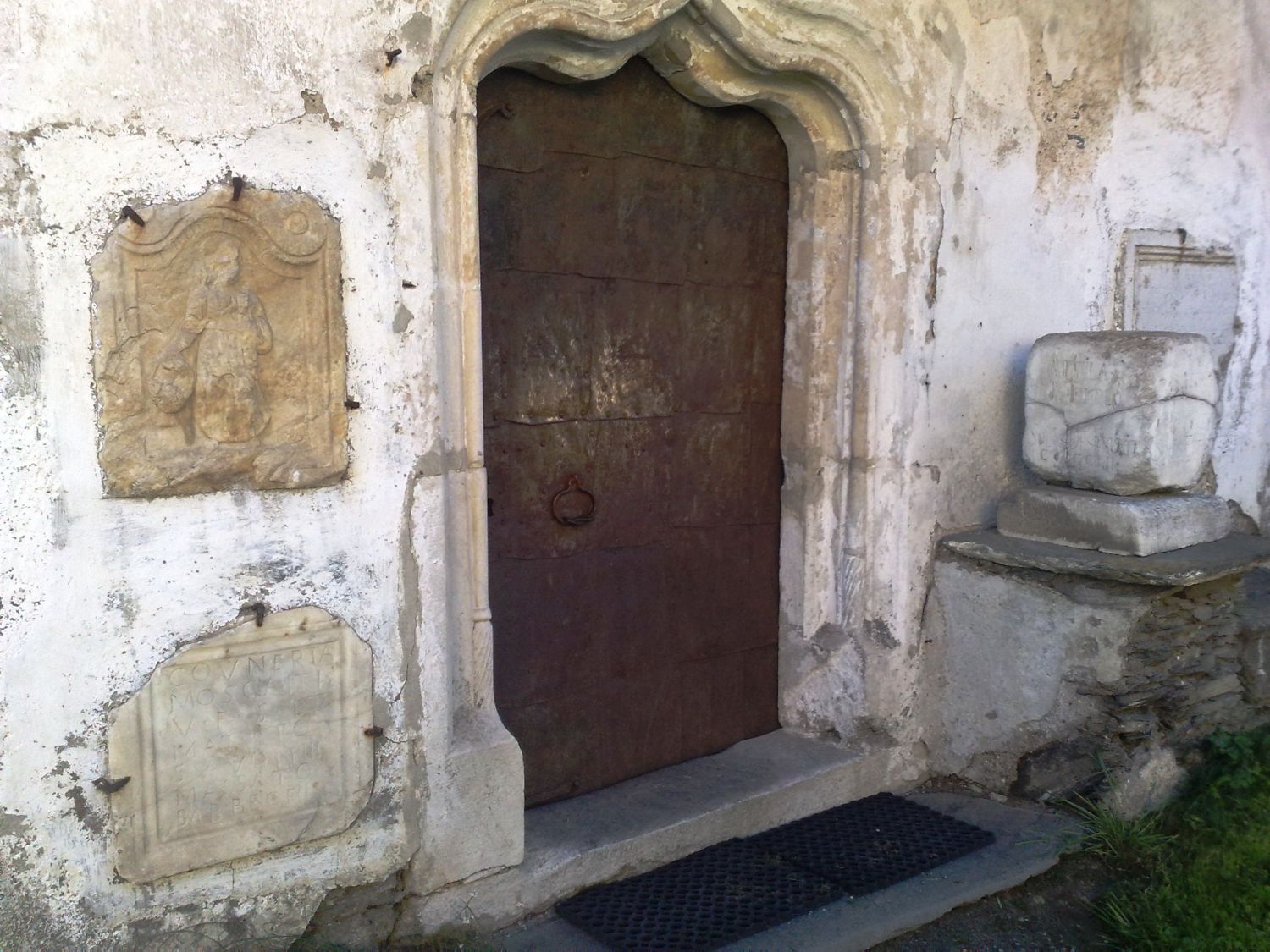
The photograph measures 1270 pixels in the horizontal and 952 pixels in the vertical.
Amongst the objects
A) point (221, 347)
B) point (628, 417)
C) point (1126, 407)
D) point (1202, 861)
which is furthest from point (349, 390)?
point (1202, 861)

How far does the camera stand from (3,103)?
1.95m

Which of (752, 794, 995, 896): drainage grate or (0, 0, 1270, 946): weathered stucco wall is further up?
(0, 0, 1270, 946): weathered stucco wall

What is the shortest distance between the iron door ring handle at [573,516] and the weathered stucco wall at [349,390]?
0.58 meters

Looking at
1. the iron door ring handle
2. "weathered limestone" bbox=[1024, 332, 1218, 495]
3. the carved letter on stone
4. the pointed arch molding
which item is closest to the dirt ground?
the pointed arch molding

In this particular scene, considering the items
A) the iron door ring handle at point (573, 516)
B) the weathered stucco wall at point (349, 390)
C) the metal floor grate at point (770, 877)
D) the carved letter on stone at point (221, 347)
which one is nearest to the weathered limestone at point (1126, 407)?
the weathered stucco wall at point (349, 390)

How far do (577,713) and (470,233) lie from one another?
59.8 inches

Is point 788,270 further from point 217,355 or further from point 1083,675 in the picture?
point 217,355

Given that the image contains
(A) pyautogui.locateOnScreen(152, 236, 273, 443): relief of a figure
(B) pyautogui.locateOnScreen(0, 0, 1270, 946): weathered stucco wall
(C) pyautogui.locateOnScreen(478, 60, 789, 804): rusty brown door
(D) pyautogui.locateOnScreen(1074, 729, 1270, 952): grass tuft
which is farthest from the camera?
(C) pyautogui.locateOnScreen(478, 60, 789, 804): rusty brown door

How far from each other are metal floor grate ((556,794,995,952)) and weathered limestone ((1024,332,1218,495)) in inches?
47.5

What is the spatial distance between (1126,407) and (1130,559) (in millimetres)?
459

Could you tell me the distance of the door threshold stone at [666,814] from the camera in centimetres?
270

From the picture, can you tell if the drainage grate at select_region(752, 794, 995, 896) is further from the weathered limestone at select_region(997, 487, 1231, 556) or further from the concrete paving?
the weathered limestone at select_region(997, 487, 1231, 556)

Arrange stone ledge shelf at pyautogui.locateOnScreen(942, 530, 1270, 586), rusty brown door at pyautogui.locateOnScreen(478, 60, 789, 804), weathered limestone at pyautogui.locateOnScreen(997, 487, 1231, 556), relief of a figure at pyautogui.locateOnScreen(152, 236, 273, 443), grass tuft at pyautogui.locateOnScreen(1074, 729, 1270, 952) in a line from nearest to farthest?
relief of a figure at pyautogui.locateOnScreen(152, 236, 273, 443)
grass tuft at pyautogui.locateOnScreen(1074, 729, 1270, 952)
rusty brown door at pyautogui.locateOnScreen(478, 60, 789, 804)
stone ledge shelf at pyautogui.locateOnScreen(942, 530, 1270, 586)
weathered limestone at pyautogui.locateOnScreen(997, 487, 1231, 556)

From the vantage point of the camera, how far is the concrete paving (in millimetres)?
2652
